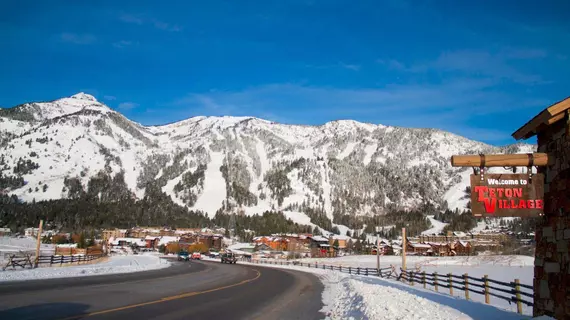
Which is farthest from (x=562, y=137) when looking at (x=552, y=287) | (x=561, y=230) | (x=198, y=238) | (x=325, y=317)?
(x=198, y=238)

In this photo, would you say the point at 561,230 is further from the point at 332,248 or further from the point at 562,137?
the point at 332,248

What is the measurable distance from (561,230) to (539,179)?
1.47 metres

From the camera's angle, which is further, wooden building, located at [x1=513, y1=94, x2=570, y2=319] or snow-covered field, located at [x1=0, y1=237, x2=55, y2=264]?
snow-covered field, located at [x1=0, y1=237, x2=55, y2=264]

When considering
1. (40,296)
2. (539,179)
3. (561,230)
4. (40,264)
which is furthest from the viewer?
(40,264)

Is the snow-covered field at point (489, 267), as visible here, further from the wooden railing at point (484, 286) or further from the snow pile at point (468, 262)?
the wooden railing at point (484, 286)

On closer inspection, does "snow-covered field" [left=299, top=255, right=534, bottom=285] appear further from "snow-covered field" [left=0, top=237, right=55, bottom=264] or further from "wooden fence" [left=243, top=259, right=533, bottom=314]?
"snow-covered field" [left=0, top=237, right=55, bottom=264]

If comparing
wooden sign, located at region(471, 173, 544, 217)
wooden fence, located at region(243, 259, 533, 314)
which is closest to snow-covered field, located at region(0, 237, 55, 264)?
wooden fence, located at region(243, 259, 533, 314)

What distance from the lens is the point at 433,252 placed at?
186375mm

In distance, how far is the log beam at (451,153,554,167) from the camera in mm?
10891

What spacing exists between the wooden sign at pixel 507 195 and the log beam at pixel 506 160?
33 cm

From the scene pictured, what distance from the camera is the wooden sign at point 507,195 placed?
36.0ft

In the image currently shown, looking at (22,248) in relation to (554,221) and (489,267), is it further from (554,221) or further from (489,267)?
(554,221)

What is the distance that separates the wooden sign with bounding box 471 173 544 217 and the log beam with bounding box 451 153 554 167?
0.33m

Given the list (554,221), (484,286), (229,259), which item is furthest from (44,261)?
(554,221)
